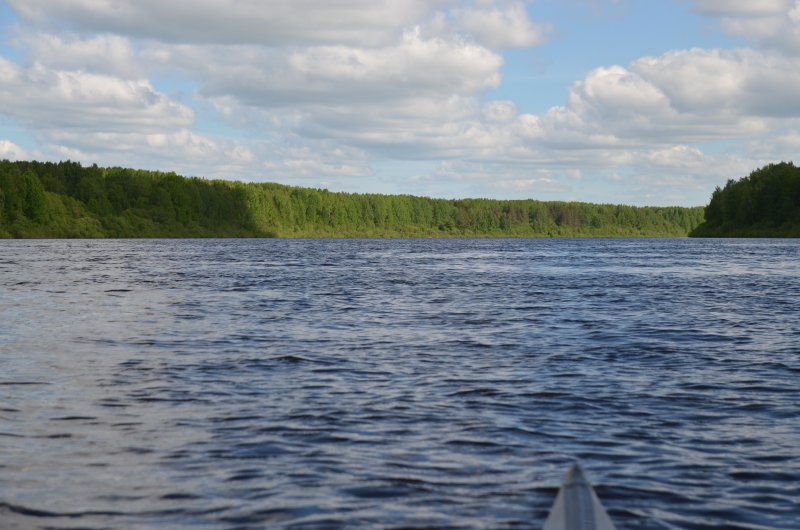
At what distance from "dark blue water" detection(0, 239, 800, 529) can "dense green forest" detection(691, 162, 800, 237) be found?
528ft

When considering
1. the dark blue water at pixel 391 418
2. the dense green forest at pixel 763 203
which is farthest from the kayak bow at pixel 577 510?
the dense green forest at pixel 763 203

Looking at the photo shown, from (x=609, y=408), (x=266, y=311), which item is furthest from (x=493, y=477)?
(x=266, y=311)

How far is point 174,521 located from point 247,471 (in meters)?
1.86

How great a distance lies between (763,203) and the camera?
183m

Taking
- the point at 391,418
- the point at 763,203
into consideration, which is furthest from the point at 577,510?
the point at 763,203

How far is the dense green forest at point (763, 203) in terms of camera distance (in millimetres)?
177300

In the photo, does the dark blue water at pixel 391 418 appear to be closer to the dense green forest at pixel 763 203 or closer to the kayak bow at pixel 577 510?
the kayak bow at pixel 577 510

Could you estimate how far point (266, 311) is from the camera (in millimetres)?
31969

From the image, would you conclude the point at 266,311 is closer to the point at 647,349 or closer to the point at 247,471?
the point at 647,349

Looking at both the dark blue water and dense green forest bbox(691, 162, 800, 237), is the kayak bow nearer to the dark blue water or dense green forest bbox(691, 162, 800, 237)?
the dark blue water

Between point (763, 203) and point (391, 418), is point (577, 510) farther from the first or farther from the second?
point (763, 203)

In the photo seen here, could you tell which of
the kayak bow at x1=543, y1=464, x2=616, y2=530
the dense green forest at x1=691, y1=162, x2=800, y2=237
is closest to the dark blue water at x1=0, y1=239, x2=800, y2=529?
the kayak bow at x1=543, y1=464, x2=616, y2=530

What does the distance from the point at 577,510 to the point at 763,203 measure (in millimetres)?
190597

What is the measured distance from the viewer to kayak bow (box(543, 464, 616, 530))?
6.30 metres
